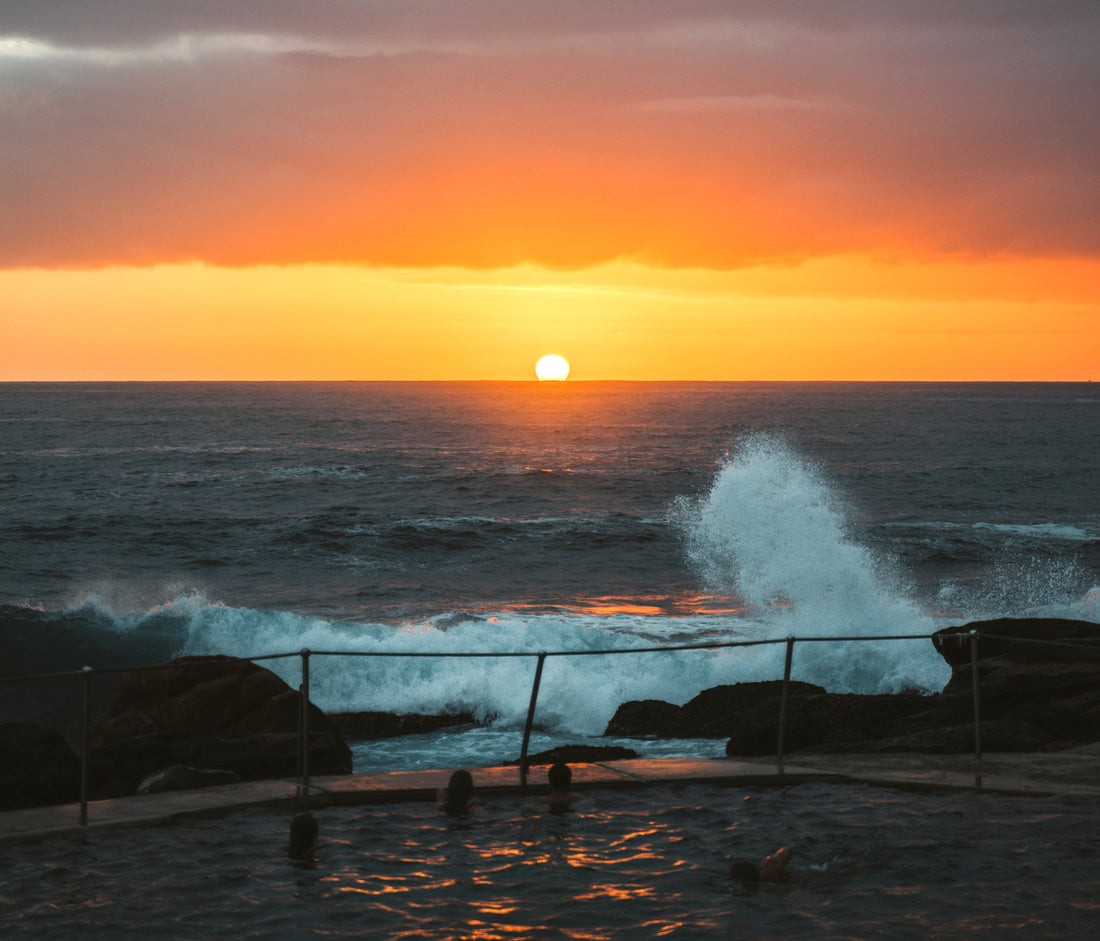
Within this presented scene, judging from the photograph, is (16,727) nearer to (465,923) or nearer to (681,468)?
(465,923)

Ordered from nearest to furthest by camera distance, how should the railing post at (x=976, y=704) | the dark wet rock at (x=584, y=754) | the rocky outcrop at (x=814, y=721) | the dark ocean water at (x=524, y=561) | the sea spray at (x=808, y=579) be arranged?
the railing post at (x=976, y=704) < the rocky outcrop at (x=814, y=721) < the dark wet rock at (x=584, y=754) < the sea spray at (x=808, y=579) < the dark ocean water at (x=524, y=561)

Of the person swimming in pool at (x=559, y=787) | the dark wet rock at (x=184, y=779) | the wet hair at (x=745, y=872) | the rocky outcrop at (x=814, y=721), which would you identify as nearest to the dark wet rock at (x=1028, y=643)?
the rocky outcrop at (x=814, y=721)

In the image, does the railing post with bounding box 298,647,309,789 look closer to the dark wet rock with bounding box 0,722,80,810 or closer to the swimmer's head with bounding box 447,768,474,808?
the swimmer's head with bounding box 447,768,474,808

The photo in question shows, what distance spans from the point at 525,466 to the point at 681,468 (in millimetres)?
9507

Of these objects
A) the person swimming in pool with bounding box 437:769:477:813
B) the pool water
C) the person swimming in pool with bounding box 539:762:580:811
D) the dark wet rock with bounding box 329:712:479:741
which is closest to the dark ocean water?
the dark wet rock with bounding box 329:712:479:741

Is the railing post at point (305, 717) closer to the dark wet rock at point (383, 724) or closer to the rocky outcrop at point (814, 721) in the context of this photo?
the rocky outcrop at point (814, 721)

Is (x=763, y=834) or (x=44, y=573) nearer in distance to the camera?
(x=763, y=834)

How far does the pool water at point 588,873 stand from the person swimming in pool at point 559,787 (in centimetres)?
13

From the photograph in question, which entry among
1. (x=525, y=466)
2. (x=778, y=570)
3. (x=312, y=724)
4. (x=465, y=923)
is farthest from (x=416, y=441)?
(x=465, y=923)

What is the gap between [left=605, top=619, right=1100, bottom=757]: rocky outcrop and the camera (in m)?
10.3

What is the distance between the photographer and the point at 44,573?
Result: 30578mm

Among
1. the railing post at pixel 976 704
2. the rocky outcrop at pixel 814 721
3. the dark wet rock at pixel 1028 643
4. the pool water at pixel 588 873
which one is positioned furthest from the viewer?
the dark wet rock at pixel 1028 643

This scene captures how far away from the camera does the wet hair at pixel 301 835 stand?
6.90 m

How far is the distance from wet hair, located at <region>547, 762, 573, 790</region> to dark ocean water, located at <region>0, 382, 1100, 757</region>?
8.54 meters
